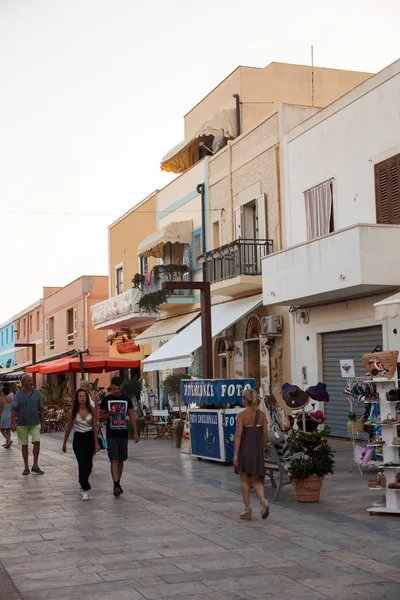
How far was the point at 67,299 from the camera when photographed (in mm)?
48469

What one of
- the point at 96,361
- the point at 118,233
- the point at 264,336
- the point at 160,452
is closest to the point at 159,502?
the point at 160,452

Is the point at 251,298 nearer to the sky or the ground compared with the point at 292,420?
nearer to the sky

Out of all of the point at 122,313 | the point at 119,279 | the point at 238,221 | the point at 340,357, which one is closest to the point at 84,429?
the point at 340,357

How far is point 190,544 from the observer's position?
27.4 ft

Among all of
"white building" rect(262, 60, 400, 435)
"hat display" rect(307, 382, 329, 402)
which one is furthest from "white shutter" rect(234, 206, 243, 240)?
A: "hat display" rect(307, 382, 329, 402)

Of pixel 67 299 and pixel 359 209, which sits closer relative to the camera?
pixel 359 209

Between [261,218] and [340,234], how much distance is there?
598 centimetres

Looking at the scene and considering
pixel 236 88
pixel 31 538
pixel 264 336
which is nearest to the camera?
pixel 31 538

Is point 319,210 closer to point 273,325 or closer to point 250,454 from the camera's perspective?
point 273,325

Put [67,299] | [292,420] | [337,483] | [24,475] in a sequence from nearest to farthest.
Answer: [337,483], [292,420], [24,475], [67,299]

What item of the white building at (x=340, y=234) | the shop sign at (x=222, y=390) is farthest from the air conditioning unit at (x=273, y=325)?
the shop sign at (x=222, y=390)

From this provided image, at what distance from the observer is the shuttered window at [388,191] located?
16453 mm

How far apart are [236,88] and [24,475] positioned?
15406 millimetres

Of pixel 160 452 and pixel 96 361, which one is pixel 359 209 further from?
pixel 96 361
